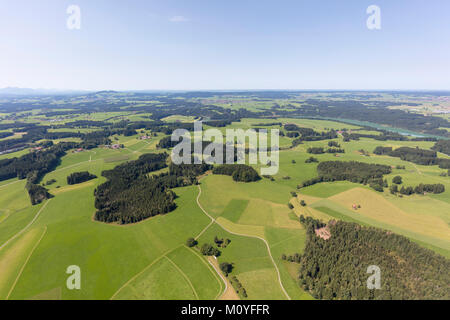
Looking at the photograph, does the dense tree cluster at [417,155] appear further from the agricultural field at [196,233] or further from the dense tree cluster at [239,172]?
the dense tree cluster at [239,172]

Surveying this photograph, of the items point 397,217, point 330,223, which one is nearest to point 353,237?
point 330,223

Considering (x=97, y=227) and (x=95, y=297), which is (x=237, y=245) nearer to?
(x=95, y=297)

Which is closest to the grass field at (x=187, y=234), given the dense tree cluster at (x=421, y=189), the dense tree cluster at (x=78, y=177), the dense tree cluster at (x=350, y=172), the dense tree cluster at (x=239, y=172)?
the dense tree cluster at (x=239, y=172)

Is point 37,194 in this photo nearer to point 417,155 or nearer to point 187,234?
point 187,234

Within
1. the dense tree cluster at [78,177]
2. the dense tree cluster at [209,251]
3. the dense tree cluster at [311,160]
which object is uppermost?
the dense tree cluster at [311,160]

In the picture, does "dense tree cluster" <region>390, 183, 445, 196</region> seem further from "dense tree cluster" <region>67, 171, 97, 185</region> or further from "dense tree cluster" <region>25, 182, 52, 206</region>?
"dense tree cluster" <region>25, 182, 52, 206</region>

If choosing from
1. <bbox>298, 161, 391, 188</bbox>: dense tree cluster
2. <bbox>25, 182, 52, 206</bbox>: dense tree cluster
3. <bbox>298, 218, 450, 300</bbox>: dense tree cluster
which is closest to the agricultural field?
<bbox>25, 182, 52, 206</bbox>: dense tree cluster

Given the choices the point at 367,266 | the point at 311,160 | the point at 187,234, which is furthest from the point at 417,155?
the point at 187,234
